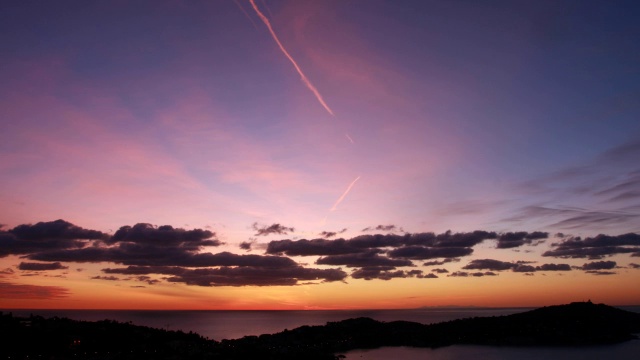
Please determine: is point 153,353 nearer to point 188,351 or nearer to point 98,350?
point 188,351

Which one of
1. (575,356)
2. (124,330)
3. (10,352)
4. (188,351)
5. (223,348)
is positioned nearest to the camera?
(10,352)

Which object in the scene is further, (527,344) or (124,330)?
(527,344)

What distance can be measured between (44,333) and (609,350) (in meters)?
196

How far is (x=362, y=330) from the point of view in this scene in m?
196

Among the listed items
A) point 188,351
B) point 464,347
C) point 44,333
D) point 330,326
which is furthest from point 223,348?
point 464,347

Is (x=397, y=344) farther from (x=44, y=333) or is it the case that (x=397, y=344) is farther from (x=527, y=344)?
(x=44, y=333)

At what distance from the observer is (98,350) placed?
100812 mm

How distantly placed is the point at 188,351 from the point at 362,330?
373 feet

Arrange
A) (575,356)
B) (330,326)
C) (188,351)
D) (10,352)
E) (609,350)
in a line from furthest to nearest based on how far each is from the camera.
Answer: (330,326)
(609,350)
(575,356)
(188,351)
(10,352)

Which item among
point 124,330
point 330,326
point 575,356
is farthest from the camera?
point 330,326

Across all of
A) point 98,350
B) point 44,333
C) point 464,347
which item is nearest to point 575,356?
point 464,347

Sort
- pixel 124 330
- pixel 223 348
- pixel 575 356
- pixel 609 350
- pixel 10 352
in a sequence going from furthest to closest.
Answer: pixel 609 350, pixel 575 356, pixel 124 330, pixel 223 348, pixel 10 352

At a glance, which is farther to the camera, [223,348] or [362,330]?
[362,330]

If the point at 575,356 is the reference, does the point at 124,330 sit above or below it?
above
